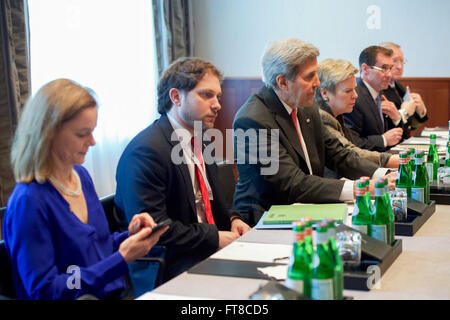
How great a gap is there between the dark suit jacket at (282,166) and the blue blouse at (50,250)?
109 cm

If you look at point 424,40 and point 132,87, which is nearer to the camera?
point 132,87

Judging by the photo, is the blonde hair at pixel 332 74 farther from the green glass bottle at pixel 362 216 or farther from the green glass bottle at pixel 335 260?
the green glass bottle at pixel 335 260

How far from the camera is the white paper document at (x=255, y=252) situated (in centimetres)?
176

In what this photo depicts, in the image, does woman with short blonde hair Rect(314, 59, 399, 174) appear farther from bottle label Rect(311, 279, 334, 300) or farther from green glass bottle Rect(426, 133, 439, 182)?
bottle label Rect(311, 279, 334, 300)

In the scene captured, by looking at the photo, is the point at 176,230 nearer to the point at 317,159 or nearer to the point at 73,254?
the point at 73,254

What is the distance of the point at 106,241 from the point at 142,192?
0.32 m

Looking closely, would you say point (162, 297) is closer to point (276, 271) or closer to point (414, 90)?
point (276, 271)

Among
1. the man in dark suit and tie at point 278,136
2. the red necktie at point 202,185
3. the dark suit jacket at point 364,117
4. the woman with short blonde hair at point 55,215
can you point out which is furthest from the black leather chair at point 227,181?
the dark suit jacket at point 364,117

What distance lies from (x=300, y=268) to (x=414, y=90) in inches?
225

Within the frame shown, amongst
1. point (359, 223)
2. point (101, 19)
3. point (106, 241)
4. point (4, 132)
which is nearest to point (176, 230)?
point (106, 241)

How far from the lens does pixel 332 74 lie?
12.0ft

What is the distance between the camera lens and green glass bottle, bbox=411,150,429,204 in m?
2.38

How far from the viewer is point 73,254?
1720 millimetres

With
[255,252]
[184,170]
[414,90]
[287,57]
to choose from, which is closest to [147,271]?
[255,252]
